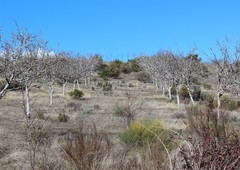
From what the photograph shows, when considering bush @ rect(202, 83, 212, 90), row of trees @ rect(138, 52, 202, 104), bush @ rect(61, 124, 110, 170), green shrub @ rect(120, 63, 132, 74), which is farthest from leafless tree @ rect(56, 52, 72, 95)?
bush @ rect(61, 124, 110, 170)

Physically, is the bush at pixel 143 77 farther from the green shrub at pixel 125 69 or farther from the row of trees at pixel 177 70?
the row of trees at pixel 177 70

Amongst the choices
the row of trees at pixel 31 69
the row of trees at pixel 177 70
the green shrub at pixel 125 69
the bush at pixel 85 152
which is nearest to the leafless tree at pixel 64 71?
the row of trees at pixel 31 69

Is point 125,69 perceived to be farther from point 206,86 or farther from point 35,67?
point 35,67

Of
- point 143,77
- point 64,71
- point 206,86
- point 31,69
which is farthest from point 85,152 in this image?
point 143,77

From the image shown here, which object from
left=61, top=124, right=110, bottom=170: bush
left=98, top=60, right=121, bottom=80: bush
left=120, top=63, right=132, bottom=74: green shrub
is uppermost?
left=120, top=63, right=132, bottom=74: green shrub

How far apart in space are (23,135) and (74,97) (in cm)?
2659

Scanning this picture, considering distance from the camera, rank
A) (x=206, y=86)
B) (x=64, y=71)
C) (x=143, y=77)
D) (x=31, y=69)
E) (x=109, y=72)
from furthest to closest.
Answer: (x=109, y=72), (x=143, y=77), (x=206, y=86), (x=64, y=71), (x=31, y=69)

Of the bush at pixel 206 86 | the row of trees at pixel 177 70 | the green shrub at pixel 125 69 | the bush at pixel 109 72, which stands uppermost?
the green shrub at pixel 125 69

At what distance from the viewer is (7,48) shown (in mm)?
16078

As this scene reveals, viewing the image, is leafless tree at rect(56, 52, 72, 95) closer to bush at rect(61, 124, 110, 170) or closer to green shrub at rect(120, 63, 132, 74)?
green shrub at rect(120, 63, 132, 74)

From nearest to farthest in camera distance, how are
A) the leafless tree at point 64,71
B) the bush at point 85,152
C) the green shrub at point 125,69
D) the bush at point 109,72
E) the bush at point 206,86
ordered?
the bush at point 85,152 < the leafless tree at point 64,71 < the bush at point 206,86 < the bush at point 109,72 < the green shrub at point 125,69

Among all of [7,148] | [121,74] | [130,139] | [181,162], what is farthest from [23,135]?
[121,74]

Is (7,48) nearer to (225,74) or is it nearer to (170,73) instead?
(225,74)

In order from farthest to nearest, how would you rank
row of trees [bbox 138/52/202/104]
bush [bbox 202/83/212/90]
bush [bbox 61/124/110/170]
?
bush [bbox 202/83/212/90] < row of trees [bbox 138/52/202/104] < bush [bbox 61/124/110/170]
